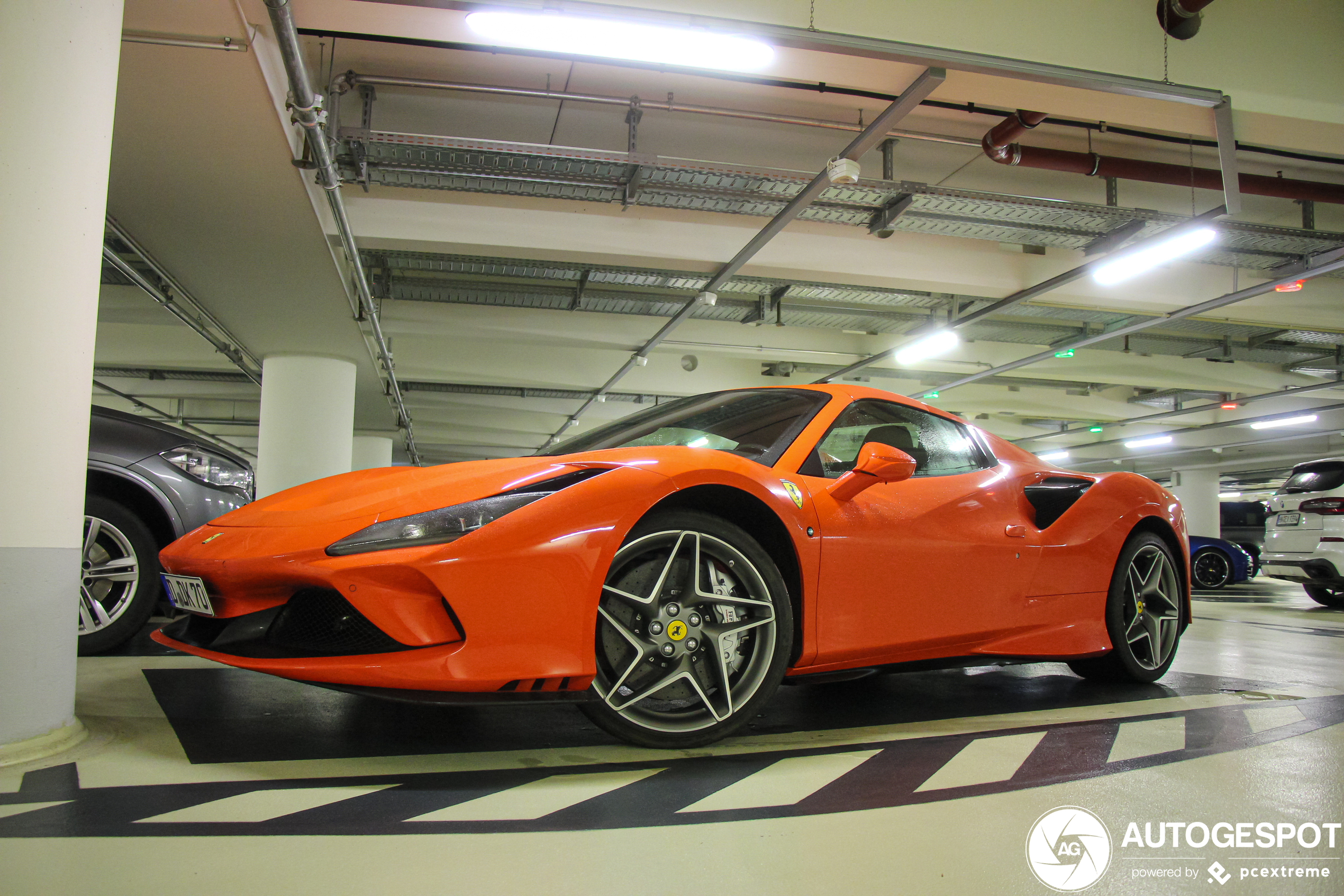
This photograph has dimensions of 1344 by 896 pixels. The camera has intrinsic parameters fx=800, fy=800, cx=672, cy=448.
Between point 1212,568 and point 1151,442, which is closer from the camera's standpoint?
point 1212,568

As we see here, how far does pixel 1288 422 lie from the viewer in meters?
15.7

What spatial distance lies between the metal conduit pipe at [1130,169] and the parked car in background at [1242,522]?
19.8 m

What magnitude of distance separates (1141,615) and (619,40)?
380 centimetres

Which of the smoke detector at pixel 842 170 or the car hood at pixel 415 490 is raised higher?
the smoke detector at pixel 842 170

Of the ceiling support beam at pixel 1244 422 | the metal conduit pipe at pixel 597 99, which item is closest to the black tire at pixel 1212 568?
the ceiling support beam at pixel 1244 422

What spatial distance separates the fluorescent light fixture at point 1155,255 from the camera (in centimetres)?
649

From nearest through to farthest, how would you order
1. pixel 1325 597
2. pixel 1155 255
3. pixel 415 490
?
pixel 415 490 < pixel 1155 255 < pixel 1325 597

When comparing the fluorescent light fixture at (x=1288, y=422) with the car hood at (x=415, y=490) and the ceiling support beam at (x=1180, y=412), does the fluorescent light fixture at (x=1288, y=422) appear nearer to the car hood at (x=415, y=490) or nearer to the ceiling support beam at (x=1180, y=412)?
the ceiling support beam at (x=1180, y=412)

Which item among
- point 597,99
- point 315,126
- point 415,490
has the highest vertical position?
point 597,99

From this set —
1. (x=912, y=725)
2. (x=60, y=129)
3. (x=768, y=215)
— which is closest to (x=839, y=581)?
(x=912, y=725)

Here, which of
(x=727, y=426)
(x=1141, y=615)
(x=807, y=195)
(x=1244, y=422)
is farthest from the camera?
(x=1244, y=422)

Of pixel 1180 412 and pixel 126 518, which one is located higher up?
pixel 1180 412

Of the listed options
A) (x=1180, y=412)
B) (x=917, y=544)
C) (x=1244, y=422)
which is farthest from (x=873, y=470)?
(x=1244, y=422)

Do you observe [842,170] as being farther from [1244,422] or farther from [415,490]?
[1244,422]
